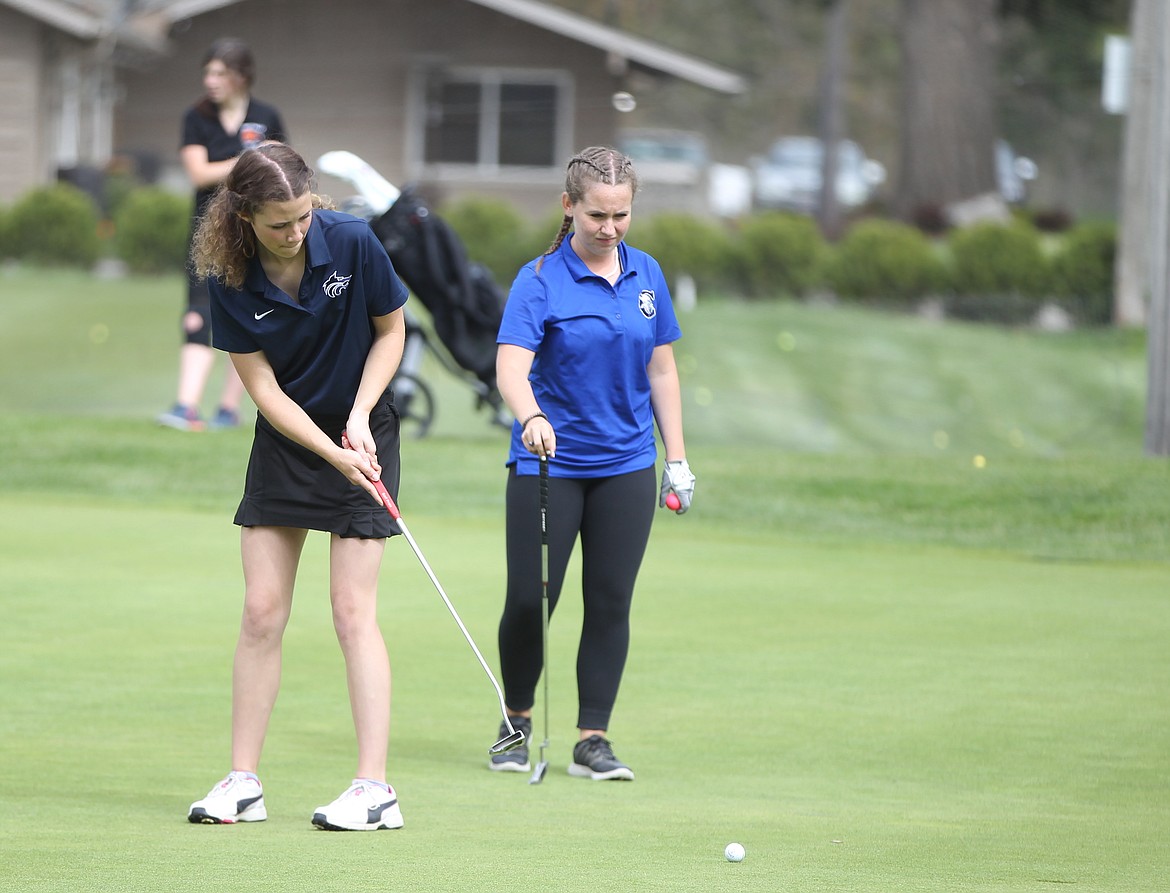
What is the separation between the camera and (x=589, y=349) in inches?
211

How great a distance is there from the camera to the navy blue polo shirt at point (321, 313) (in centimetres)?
459

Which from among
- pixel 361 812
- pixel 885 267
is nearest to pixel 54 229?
pixel 885 267

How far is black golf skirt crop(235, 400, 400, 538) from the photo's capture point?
4.69m

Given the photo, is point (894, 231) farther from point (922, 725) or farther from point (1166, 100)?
point (922, 725)

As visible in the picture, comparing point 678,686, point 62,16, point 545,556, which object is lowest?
point 678,686

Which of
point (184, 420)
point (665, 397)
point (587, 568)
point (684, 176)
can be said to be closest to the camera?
point (665, 397)

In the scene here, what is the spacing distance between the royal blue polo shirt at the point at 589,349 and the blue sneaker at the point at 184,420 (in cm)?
682

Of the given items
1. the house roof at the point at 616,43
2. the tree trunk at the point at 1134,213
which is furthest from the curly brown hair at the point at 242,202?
the house roof at the point at 616,43

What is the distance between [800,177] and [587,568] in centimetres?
3895

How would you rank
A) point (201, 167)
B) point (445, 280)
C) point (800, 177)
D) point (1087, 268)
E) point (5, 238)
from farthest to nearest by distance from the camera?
point (800, 177), point (5, 238), point (1087, 268), point (445, 280), point (201, 167)

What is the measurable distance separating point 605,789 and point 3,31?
81.1ft

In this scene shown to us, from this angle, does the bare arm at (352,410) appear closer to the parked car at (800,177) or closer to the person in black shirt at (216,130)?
the person in black shirt at (216,130)

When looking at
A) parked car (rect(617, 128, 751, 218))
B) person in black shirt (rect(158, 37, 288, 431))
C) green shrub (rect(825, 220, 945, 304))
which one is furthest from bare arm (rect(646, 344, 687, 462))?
parked car (rect(617, 128, 751, 218))

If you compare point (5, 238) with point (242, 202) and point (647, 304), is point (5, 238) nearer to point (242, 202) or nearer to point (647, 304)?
point (647, 304)
